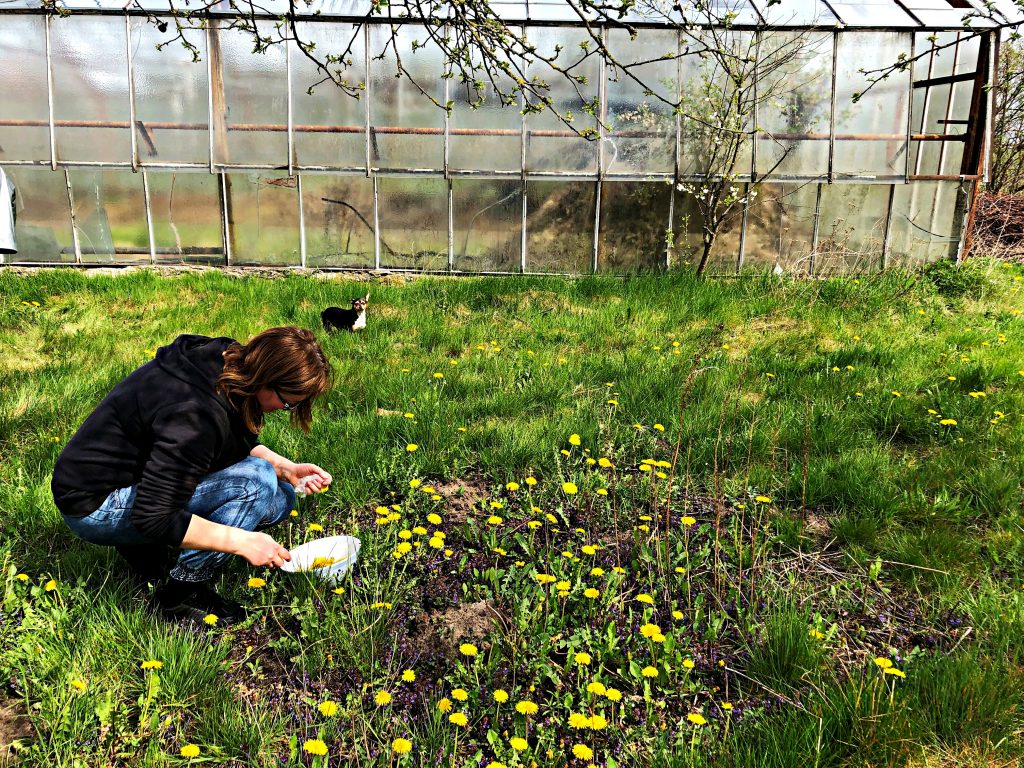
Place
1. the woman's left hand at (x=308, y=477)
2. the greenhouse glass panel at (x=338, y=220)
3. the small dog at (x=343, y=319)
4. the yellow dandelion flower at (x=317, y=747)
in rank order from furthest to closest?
the greenhouse glass panel at (x=338, y=220) → the small dog at (x=343, y=319) → the woman's left hand at (x=308, y=477) → the yellow dandelion flower at (x=317, y=747)

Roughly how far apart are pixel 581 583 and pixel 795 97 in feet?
26.2

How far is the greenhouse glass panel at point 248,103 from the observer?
8727mm

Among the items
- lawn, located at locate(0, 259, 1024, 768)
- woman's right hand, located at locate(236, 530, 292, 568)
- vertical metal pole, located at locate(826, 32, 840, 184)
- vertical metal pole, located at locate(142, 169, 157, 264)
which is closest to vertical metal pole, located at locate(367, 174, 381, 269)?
vertical metal pole, located at locate(142, 169, 157, 264)

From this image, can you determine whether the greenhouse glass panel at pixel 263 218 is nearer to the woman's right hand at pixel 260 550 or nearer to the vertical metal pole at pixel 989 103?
the woman's right hand at pixel 260 550

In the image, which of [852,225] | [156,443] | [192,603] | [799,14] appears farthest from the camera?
[852,225]

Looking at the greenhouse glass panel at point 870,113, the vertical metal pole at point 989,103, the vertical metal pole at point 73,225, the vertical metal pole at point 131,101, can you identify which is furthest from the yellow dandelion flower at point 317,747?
the vertical metal pole at point 989,103

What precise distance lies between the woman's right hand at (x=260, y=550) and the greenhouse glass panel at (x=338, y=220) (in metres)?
7.18

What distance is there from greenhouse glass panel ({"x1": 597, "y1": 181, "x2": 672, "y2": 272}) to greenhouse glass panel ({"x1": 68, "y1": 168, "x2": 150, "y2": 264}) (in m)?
5.65

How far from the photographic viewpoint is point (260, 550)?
229cm

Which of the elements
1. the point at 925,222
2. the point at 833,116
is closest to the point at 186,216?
the point at 833,116

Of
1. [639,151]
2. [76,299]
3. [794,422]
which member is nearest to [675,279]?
[639,151]

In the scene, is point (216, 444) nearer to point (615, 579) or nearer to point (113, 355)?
point (615, 579)

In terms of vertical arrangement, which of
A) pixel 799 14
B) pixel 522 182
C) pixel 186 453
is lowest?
pixel 186 453

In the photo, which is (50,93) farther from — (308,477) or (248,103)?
(308,477)
